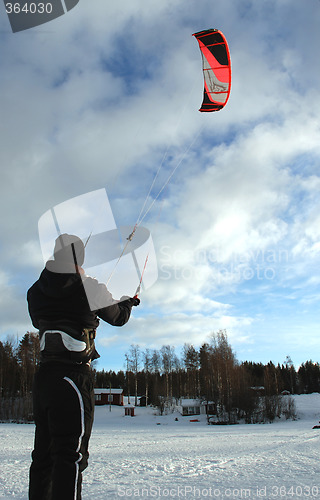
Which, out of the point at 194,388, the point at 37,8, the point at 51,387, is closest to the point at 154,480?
the point at 51,387

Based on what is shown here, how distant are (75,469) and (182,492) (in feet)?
5.31

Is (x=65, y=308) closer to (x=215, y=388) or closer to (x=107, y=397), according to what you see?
(x=215, y=388)

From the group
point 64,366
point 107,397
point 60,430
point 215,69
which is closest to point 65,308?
point 64,366

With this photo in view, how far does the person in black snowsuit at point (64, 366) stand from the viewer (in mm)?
2322

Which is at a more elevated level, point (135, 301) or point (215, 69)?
point (215, 69)

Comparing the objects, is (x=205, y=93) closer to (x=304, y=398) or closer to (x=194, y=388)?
(x=194, y=388)

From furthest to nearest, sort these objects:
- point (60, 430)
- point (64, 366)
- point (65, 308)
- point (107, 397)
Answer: point (107, 397) → point (65, 308) → point (64, 366) → point (60, 430)

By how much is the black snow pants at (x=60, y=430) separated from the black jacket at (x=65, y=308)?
0.53 feet

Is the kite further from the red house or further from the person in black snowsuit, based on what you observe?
the red house

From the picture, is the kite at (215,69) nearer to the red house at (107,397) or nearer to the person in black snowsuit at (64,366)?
the person in black snowsuit at (64,366)

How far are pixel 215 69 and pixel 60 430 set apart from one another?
6.71m

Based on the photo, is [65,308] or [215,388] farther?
[215,388]

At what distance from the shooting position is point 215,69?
691 cm

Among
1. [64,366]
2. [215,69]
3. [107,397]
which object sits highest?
[215,69]
